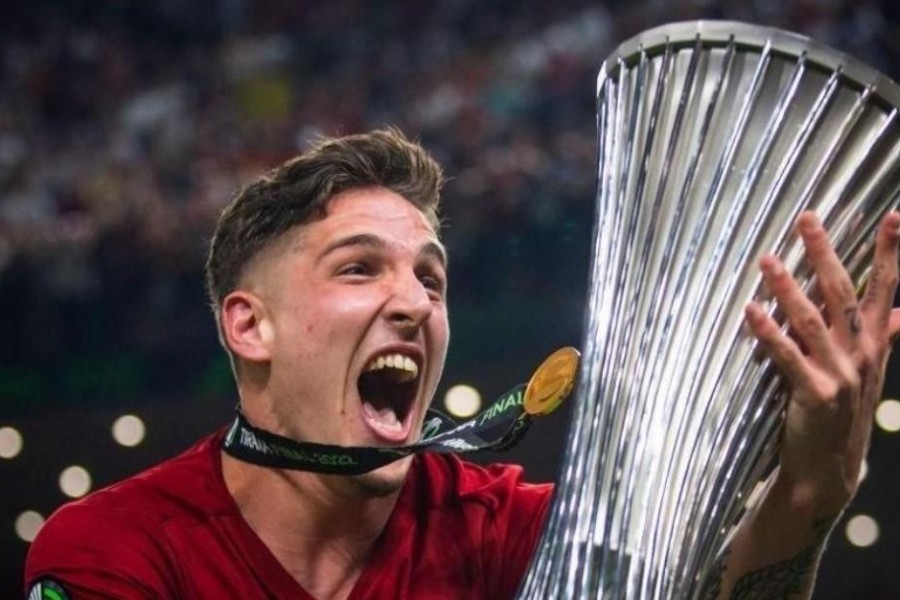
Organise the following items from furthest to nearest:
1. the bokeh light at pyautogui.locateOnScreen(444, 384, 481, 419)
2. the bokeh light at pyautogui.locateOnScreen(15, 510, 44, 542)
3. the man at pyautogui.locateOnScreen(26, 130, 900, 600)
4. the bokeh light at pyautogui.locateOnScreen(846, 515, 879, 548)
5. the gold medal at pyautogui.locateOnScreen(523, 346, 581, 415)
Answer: the bokeh light at pyautogui.locateOnScreen(15, 510, 44, 542) < the bokeh light at pyautogui.locateOnScreen(444, 384, 481, 419) < the bokeh light at pyautogui.locateOnScreen(846, 515, 879, 548) < the man at pyautogui.locateOnScreen(26, 130, 900, 600) < the gold medal at pyautogui.locateOnScreen(523, 346, 581, 415)

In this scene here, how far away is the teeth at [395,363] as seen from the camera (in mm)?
2152

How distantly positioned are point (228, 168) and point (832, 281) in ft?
13.7

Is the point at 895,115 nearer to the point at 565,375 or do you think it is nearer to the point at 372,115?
the point at 565,375

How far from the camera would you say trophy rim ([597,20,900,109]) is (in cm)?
171

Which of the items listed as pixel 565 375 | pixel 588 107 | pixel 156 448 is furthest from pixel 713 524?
pixel 588 107

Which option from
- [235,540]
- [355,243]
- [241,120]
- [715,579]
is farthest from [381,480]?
[241,120]

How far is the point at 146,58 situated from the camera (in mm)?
6363

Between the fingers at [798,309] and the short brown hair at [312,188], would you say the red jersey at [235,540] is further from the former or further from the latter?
the fingers at [798,309]

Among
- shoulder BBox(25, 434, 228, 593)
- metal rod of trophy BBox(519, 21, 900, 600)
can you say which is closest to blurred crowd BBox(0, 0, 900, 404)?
shoulder BBox(25, 434, 228, 593)

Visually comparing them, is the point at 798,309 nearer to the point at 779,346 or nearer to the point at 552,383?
the point at 779,346

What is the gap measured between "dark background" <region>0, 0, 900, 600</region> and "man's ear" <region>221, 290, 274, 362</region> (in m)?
2.35

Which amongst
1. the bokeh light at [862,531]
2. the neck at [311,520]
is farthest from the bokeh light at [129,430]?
the neck at [311,520]

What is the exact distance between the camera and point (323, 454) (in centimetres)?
209

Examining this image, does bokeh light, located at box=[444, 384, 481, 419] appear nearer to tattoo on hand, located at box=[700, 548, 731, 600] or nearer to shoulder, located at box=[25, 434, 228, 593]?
shoulder, located at box=[25, 434, 228, 593]
